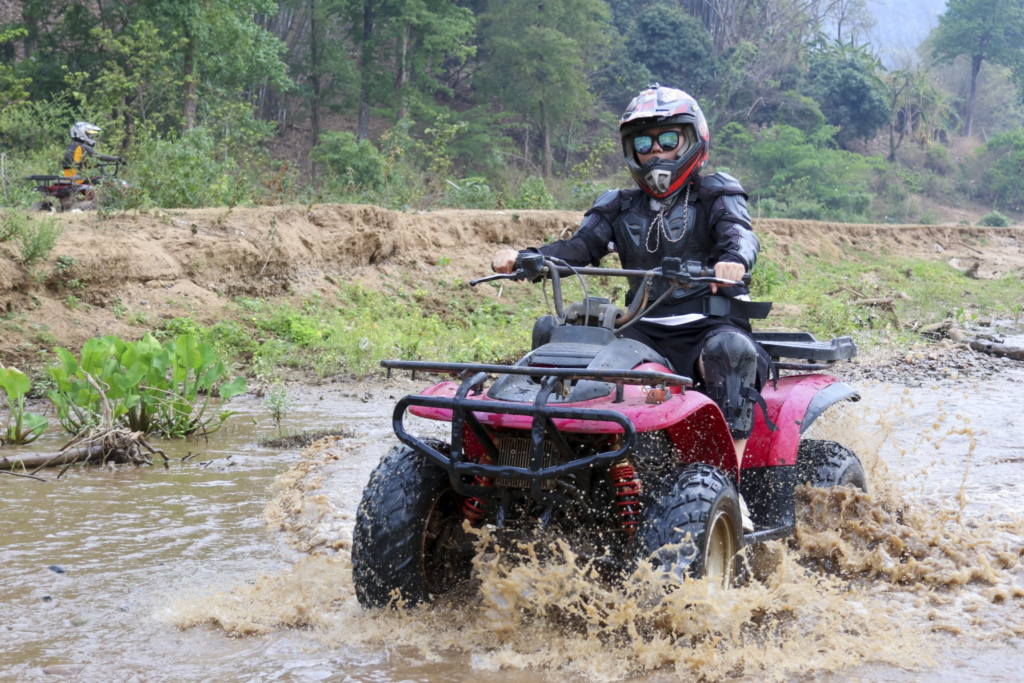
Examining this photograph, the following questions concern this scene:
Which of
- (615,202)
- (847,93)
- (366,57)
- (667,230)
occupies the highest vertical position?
(847,93)

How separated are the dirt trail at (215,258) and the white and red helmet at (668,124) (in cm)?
751

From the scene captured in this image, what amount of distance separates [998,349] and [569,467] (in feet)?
39.1

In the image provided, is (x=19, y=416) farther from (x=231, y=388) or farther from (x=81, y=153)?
(x=81, y=153)

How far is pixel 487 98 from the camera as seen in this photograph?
37.0 meters

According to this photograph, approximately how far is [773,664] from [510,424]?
126 centimetres

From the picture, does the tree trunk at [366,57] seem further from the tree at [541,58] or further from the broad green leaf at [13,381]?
the broad green leaf at [13,381]

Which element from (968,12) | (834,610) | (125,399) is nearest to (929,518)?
(834,610)

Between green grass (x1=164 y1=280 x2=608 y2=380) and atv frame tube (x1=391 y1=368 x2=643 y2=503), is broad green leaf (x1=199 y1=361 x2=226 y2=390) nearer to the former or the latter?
green grass (x1=164 y1=280 x2=608 y2=380)

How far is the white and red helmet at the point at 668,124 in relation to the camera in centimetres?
438

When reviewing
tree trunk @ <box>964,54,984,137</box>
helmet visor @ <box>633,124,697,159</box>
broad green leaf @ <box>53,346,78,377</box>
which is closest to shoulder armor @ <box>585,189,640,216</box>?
helmet visor @ <box>633,124,697,159</box>

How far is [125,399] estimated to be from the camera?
6.85m

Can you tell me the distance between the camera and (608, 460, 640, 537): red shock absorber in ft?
11.9

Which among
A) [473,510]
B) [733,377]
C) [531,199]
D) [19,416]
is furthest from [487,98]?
[473,510]

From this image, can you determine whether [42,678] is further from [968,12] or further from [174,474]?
[968,12]
